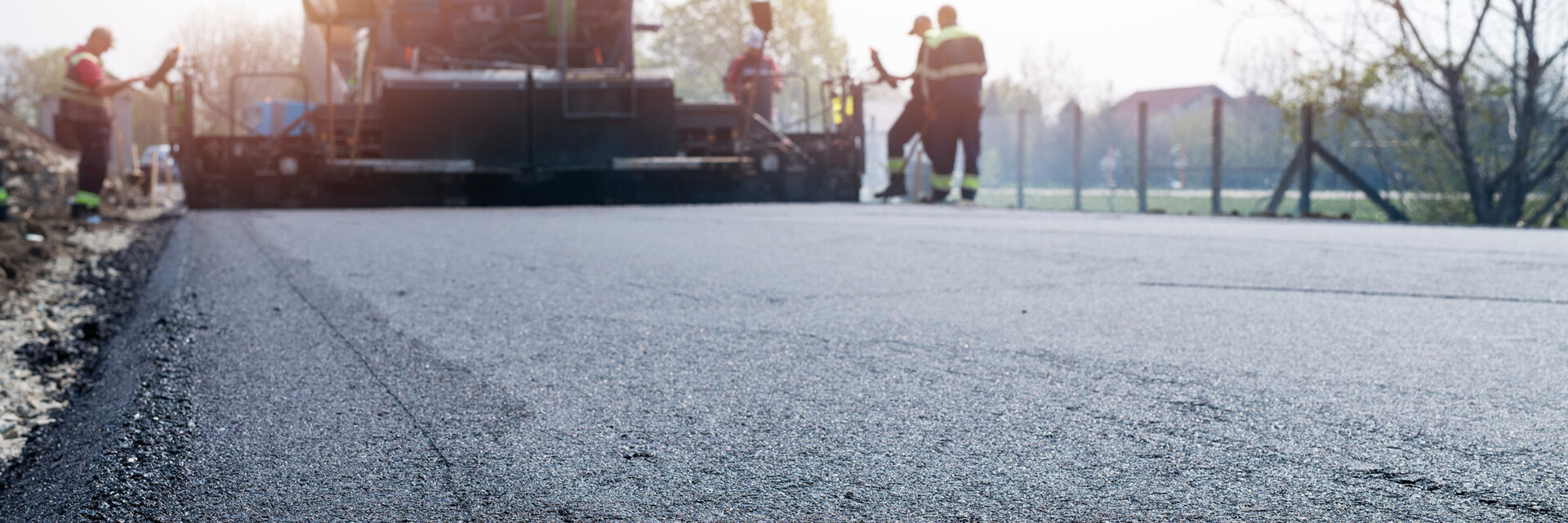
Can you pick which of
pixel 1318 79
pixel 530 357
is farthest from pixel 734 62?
pixel 530 357

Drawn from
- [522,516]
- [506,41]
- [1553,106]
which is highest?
[506,41]

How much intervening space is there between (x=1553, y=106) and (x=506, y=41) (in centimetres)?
987

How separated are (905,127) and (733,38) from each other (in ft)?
103

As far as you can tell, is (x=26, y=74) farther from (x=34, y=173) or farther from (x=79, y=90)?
(x=79, y=90)

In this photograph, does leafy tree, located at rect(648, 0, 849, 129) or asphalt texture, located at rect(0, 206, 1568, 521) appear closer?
asphalt texture, located at rect(0, 206, 1568, 521)

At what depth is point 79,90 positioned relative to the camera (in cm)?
1126

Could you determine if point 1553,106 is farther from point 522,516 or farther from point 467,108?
point 522,516

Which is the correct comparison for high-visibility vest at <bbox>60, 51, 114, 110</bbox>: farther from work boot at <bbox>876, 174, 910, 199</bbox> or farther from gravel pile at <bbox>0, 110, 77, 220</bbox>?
work boot at <bbox>876, 174, 910, 199</bbox>

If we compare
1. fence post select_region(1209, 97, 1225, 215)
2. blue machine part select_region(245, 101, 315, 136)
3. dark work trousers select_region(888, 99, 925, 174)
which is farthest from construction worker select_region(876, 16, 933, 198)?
blue machine part select_region(245, 101, 315, 136)

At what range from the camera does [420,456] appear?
2.32 m

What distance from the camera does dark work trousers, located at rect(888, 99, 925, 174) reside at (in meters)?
13.7

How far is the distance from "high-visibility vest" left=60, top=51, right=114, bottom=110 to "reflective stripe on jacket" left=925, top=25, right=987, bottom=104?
7612 mm

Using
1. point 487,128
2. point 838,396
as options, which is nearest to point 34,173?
point 487,128

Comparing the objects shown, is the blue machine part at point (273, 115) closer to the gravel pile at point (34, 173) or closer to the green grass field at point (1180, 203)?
the gravel pile at point (34, 173)
